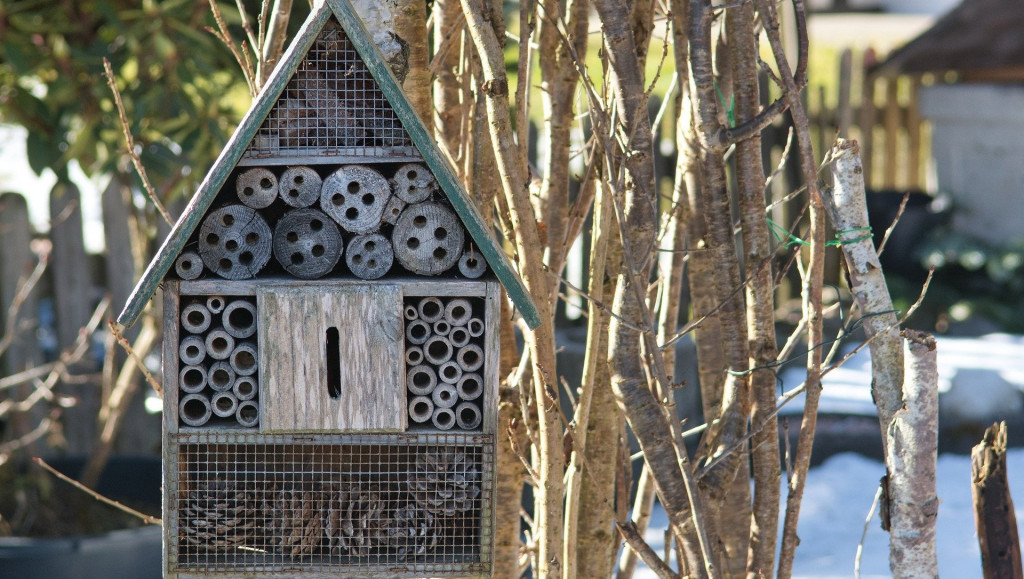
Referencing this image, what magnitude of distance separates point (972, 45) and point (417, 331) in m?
6.20

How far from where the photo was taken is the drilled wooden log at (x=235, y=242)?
1584 millimetres

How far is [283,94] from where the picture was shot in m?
1.61

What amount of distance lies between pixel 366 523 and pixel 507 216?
0.69 metres

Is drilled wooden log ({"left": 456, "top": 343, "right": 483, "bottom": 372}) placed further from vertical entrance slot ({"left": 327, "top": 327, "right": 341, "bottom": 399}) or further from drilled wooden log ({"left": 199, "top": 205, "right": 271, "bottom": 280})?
drilled wooden log ({"left": 199, "top": 205, "right": 271, "bottom": 280})

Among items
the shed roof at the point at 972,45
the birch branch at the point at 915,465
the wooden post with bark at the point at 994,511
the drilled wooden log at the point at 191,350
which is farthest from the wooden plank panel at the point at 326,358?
the shed roof at the point at 972,45

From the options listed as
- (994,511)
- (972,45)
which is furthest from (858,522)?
(972,45)

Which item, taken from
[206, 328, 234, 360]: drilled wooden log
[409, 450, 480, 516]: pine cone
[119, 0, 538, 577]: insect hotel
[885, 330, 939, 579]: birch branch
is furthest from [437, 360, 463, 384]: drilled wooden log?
[885, 330, 939, 579]: birch branch

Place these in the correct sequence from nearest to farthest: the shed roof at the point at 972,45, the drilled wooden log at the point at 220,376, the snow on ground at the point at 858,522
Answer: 1. the drilled wooden log at the point at 220,376
2. the snow on ground at the point at 858,522
3. the shed roof at the point at 972,45

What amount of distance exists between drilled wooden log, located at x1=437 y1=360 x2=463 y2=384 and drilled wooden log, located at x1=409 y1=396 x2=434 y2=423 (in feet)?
0.14

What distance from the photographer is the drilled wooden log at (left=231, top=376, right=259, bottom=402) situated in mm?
1624

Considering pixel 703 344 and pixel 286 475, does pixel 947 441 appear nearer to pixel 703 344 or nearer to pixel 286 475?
pixel 703 344

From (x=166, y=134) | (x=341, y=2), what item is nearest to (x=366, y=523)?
(x=341, y=2)

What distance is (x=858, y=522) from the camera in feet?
13.5

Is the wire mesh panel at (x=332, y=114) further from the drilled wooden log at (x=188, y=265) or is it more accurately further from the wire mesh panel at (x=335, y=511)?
the wire mesh panel at (x=335, y=511)
